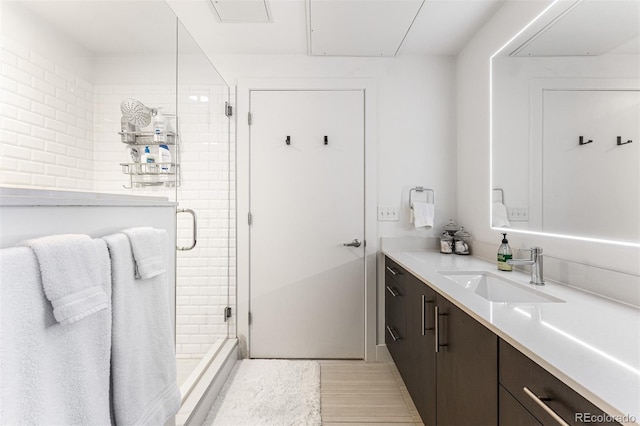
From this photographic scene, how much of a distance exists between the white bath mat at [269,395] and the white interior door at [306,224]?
16 centimetres

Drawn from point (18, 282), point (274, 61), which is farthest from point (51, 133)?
point (274, 61)

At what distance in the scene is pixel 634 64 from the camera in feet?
3.41

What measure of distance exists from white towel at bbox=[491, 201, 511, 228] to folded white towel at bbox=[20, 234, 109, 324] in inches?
79.0

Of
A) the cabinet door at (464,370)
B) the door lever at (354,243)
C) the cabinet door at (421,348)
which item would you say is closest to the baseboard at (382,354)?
the cabinet door at (421,348)

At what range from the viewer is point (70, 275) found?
2.39ft

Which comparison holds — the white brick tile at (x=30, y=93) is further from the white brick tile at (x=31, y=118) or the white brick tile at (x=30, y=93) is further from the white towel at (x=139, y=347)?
the white towel at (x=139, y=347)

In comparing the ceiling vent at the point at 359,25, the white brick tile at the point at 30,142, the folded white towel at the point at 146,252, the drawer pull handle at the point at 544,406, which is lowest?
the drawer pull handle at the point at 544,406

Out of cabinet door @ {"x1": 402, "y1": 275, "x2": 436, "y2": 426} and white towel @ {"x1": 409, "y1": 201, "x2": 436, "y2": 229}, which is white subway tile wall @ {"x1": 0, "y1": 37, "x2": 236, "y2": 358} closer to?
cabinet door @ {"x1": 402, "y1": 275, "x2": 436, "y2": 426}

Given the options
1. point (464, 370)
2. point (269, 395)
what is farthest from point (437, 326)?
point (269, 395)

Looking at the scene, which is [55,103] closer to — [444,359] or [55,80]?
[55,80]

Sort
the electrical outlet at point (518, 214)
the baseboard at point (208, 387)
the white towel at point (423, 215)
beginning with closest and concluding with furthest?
the baseboard at point (208, 387)
the electrical outlet at point (518, 214)
the white towel at point (423, 215)

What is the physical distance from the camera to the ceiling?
1205 mm

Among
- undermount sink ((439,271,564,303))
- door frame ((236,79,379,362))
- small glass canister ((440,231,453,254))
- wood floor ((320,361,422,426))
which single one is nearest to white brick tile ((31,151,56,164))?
door frame ((236,79,379,362))

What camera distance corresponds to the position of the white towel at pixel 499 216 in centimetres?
181
